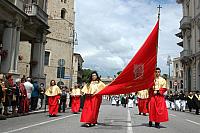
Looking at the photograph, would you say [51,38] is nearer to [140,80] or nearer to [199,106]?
[199,106]

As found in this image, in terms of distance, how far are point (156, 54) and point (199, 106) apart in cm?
1530

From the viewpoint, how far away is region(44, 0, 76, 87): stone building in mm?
57250

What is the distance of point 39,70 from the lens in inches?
1126

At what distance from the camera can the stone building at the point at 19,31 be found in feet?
72.6

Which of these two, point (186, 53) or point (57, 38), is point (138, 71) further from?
point (57, 38)

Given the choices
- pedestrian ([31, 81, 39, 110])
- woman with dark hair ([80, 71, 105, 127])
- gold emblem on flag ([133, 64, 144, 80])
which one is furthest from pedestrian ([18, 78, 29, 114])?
gold emblem on flag ([133, 64, 144, 80])

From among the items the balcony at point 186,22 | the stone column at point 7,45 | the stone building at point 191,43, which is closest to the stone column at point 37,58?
the stone column at point 7,45

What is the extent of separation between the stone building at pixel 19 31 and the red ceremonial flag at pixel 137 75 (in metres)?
12.8

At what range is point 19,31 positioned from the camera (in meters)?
23.5

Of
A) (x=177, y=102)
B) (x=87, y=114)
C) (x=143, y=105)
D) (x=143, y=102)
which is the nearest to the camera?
(x=87, y=114)

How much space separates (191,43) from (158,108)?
3516 centimetres

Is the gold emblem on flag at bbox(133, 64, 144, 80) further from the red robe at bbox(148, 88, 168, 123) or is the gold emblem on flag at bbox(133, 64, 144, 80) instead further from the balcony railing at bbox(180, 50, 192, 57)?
the balcony railing at bbox(180, 50, 192, 57)

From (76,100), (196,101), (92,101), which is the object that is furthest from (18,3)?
(92,101)

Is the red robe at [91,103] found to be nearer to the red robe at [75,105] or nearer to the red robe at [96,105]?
the red robe at [96,105]
